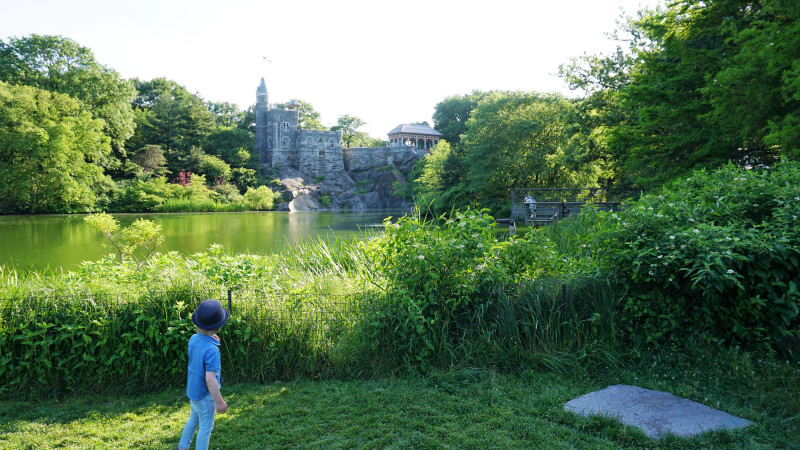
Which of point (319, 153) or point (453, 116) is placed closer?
point (319, 153)

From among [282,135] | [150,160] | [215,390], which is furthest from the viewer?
[282,135]

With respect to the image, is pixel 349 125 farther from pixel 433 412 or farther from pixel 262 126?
pixel 433 412

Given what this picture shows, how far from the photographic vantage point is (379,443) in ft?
9.84

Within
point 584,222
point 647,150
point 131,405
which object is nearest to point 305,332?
point 131,405

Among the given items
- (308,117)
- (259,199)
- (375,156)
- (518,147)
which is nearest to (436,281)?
(518,147)

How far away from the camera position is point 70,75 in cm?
3775

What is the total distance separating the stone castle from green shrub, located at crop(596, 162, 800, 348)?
57.7 m

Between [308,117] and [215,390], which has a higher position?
[308,117]

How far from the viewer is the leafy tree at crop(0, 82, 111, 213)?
30.1 meters

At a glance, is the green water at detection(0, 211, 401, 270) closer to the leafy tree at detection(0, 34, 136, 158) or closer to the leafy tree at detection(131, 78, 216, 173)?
the leafy tree at detection(0, 34, 136, 158)

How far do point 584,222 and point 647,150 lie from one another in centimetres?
634

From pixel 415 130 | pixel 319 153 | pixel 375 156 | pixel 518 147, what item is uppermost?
pixel 415 130

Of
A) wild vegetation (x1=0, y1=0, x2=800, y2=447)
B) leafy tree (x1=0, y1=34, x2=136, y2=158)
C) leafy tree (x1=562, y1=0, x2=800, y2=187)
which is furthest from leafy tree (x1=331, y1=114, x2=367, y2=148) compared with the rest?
wild vegetation (x1=0, y1=0, x2=800, y2=447)

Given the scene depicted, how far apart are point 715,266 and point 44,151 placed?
3797cm
